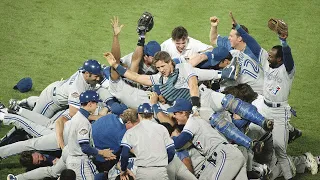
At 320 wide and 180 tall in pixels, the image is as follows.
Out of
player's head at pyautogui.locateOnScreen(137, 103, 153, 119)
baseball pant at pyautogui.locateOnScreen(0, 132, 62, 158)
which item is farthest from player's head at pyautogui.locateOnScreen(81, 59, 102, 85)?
player's head at pyautogui.locateOnScreen(137, 103, 153, 119)

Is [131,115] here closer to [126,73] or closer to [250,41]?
[126,73]

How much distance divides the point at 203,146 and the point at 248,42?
177 centimetres

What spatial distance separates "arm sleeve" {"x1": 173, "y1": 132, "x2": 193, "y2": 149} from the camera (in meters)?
8.84

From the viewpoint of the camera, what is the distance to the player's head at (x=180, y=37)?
10562mm

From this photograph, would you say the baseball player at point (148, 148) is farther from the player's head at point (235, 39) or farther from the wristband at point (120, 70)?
the player's head at point (235, 39)

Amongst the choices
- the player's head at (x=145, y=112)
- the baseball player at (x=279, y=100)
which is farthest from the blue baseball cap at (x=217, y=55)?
the player's head at (x=145, y=112)

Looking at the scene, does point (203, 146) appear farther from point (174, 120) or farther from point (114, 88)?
point (114, 88)

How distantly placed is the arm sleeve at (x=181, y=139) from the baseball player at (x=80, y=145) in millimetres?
948

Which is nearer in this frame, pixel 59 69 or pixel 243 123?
pixel 243 123

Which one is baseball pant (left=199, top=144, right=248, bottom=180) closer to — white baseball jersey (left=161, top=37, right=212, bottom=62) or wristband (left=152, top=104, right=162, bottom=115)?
wristband (left=152, top=104, right=162, bottom=115)

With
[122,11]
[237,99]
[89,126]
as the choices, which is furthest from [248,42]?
[122,11]

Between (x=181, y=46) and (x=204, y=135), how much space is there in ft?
7.07

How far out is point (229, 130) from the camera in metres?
9.12

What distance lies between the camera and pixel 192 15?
570 inches
